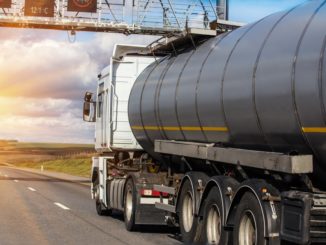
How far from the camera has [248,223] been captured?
780 centimetres

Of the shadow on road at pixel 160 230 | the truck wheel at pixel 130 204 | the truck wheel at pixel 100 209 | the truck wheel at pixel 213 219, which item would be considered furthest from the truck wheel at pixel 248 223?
the truck wheel at pixel 100 209

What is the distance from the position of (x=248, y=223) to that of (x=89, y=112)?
10.2 m

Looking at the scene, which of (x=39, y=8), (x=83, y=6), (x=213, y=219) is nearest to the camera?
(x=213, y=219)

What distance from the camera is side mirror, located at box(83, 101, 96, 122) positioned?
17173 mm

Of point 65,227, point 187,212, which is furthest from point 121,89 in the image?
point 187,212

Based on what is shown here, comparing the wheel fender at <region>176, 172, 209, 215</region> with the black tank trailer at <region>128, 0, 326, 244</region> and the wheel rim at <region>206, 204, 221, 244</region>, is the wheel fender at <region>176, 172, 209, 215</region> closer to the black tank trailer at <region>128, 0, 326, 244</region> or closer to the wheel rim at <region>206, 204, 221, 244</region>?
the wheel rim at <region>206, 204, 221, 244</region>

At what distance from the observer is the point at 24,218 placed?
1521cm

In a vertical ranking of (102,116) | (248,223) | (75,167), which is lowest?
(75,167)

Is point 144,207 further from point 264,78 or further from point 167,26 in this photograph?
point 167,26

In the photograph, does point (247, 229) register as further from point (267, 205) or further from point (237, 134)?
point (237, 134)

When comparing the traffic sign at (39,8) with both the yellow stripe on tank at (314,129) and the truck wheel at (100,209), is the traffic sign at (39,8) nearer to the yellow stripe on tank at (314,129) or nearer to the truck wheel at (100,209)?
the truck wheel at (100,209)

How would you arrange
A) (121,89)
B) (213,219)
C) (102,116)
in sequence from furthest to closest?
(102,116) < (121,89) < (213,219)

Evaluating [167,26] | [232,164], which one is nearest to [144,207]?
[232,164]

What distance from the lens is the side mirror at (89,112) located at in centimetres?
1717
